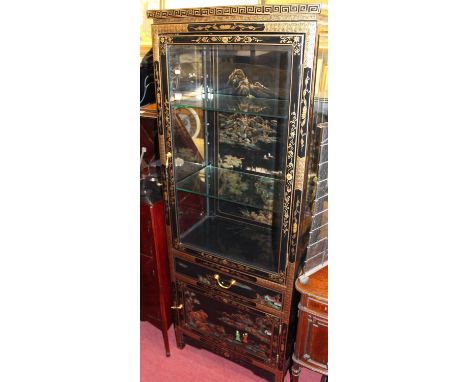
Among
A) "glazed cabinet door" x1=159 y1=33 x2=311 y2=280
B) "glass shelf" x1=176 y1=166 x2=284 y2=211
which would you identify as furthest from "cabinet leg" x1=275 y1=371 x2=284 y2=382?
"glass shelf" x1=176 y1=166 x2=284 y2=211

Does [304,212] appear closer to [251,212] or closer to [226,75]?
[251,212]

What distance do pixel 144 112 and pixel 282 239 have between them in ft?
3.35

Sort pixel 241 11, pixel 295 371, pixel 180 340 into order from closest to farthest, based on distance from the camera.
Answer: pixel 241 11 < pixel 295 371 < pixel 180 340

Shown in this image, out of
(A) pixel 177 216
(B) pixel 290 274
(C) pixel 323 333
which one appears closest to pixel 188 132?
Answer: (A) pixel 177 216

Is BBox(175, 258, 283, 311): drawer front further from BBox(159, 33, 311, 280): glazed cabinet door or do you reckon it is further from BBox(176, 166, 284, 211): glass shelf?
BBox(176, 166, 284, 211): glass shelf

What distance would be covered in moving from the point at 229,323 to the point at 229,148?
3.07ft

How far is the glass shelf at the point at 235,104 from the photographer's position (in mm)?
1740

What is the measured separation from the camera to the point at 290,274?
1.64m

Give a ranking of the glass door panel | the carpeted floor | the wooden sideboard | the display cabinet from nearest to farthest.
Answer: the display cabinet, the wooden sideboard, the glass door panel, the carpeted floor

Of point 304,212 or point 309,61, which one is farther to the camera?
point 304,212

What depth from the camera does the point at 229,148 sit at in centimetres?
204

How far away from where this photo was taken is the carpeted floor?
200cm

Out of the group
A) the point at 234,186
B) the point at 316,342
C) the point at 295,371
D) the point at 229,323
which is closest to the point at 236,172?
the point at 234,186

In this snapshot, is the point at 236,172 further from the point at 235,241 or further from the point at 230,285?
the point at 230,285
